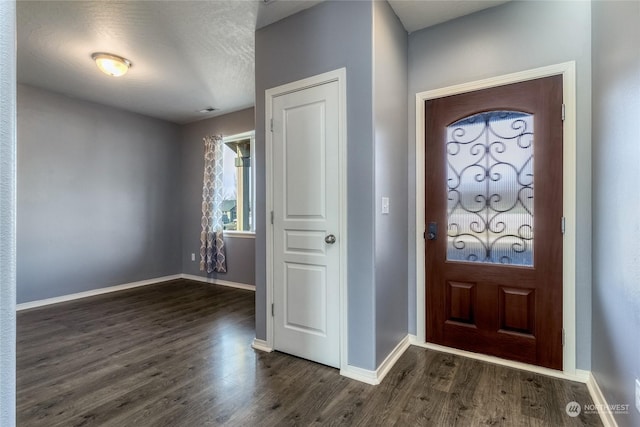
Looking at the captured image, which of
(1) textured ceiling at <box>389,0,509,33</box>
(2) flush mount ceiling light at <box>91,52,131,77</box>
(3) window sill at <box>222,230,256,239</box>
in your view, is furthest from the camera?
(3) window sill at <box>222,230,256,239</box>

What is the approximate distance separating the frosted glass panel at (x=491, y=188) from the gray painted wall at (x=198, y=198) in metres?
3.14

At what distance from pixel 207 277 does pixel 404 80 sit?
4294mm

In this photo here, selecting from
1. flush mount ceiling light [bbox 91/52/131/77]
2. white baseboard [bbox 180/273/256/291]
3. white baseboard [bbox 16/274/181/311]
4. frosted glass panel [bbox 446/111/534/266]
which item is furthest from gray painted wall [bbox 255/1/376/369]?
white baseboard [bbox 16/274/181/311]

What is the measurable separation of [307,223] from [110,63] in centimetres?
265

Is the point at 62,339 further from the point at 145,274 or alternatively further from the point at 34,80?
the point at 34,80

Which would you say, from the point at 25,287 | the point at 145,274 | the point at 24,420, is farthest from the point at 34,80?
the point at 24,420

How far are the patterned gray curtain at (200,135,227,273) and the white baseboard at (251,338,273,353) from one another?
8.14 feet

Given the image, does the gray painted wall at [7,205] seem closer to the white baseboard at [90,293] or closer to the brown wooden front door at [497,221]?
the brown wooden front door at [497,221]

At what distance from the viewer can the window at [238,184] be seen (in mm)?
4918

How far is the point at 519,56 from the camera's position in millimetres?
2273

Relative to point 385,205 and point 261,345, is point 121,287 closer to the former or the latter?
point 261,345

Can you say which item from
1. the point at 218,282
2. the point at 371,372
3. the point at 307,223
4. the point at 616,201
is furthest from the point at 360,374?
the point at 218,282

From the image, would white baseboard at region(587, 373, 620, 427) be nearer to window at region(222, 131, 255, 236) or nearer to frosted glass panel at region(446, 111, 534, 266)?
frosted glass panel at region(446, 111, 534, 266)

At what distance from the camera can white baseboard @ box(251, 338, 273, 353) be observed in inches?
101
